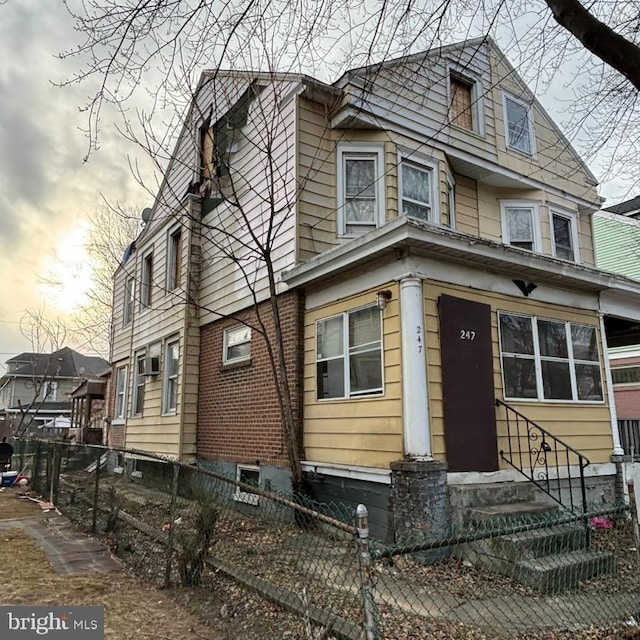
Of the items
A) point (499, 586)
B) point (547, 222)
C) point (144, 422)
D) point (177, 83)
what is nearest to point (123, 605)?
point (499, 586)

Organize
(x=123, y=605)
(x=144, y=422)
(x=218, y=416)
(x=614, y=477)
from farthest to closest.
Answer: (x=144, y=422) < (x=218, y=416) < (x=614, y=477) < (x=123, y=605)

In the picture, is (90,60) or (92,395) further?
(92,395)

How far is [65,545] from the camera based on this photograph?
6.43 metres

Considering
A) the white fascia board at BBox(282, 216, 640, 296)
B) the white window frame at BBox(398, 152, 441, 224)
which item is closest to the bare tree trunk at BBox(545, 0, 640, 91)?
the white fascia board at BBox(282, 216, 640, 296)

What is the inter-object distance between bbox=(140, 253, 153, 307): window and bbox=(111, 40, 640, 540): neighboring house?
→ 0.22 m

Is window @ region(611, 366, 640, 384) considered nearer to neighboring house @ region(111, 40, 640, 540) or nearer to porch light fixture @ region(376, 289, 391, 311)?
neighboring house @ region(111, 40, 640, 540)

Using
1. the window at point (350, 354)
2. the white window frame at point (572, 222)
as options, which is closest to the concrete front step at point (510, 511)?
the window at point (350, 354)

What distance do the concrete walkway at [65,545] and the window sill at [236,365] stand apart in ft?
11.5

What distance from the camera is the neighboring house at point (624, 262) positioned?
17.4 metres

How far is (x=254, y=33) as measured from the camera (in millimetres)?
5508

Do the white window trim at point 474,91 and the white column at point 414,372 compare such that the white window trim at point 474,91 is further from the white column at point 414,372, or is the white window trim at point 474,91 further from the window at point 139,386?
the window at point 139,386

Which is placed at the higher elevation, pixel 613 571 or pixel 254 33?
pixel 254 33

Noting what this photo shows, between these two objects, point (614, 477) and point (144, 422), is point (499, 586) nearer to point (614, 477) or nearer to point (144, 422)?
point (614, 477)

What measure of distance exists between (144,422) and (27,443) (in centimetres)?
378
